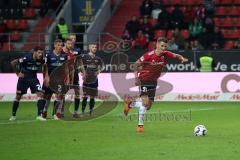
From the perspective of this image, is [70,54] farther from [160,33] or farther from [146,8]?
[146,8]

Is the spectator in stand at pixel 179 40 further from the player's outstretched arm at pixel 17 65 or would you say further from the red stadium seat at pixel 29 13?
the player's outstretched arm at pixel 17 65

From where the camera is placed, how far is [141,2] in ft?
121

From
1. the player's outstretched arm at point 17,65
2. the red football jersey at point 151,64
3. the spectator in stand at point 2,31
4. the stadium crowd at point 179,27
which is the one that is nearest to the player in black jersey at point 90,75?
the player's outstretched arm at point 17,65

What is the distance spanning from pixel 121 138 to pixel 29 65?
17.9 feet

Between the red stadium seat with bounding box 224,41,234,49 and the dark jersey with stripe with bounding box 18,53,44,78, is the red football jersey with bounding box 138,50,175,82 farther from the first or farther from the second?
the red stadium seat with bounding box 224,41,234,49

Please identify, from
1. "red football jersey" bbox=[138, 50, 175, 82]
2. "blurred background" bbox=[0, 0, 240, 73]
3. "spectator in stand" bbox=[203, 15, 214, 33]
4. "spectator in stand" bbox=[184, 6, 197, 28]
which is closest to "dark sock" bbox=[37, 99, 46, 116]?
"red football jersey" bbox=[138, 50, 175, 82]

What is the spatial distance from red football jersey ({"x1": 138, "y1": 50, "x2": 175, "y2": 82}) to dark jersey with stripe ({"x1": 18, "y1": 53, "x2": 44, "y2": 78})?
3701mm

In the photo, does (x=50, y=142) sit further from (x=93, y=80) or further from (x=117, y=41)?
(x=117, y=41)

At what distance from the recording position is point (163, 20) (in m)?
32.6

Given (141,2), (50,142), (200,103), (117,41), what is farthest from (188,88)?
(50,142)

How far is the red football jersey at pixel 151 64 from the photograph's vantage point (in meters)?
17.3

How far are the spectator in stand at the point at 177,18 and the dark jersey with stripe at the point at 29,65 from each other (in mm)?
13153

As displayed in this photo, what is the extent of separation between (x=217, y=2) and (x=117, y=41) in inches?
201

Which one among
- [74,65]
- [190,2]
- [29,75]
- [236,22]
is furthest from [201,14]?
[29,75]
